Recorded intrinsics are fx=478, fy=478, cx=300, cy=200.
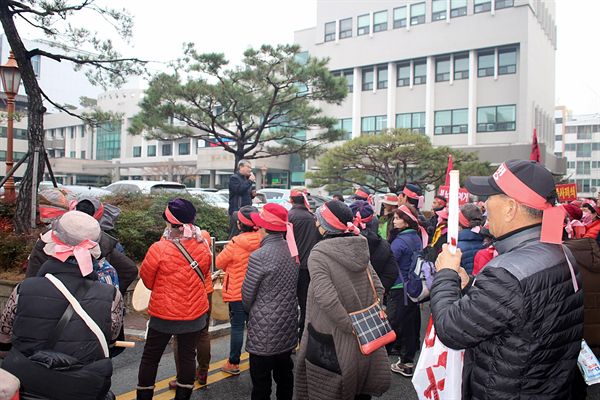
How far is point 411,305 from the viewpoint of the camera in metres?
5.47

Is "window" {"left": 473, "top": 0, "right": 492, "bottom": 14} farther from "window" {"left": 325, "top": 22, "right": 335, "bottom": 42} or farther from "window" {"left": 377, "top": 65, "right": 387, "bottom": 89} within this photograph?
"window" {"left": 325, "top": 22, "right": 335, "bottom": 42}

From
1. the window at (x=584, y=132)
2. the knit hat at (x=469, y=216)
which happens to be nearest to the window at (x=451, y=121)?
the knit hat at (x=469, y=216)

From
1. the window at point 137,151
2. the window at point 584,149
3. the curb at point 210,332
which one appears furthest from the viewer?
the window at point 584,149

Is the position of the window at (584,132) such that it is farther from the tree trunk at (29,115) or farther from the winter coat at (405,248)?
the tree trunk at (29,115)

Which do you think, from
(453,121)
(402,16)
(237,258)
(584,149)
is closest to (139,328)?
(237,258)

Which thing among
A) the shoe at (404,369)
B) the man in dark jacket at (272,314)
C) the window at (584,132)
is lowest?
the shoe at (404,369)

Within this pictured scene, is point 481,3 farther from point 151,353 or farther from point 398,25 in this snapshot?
point 151,353

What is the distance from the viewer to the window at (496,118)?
3594cm

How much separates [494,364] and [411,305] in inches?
132

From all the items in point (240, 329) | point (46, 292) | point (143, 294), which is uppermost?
point (46, 292)

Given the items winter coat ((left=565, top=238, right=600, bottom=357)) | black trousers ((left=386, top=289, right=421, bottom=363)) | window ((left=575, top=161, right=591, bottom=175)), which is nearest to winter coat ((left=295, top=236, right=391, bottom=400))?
black trousers ((left=386, top=289, right=421, bottom=363))

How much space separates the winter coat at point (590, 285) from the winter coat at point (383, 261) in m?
1.65

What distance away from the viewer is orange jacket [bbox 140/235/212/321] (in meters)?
4.00

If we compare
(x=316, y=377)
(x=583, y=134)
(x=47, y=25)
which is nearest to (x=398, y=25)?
(x=47, y=25)
